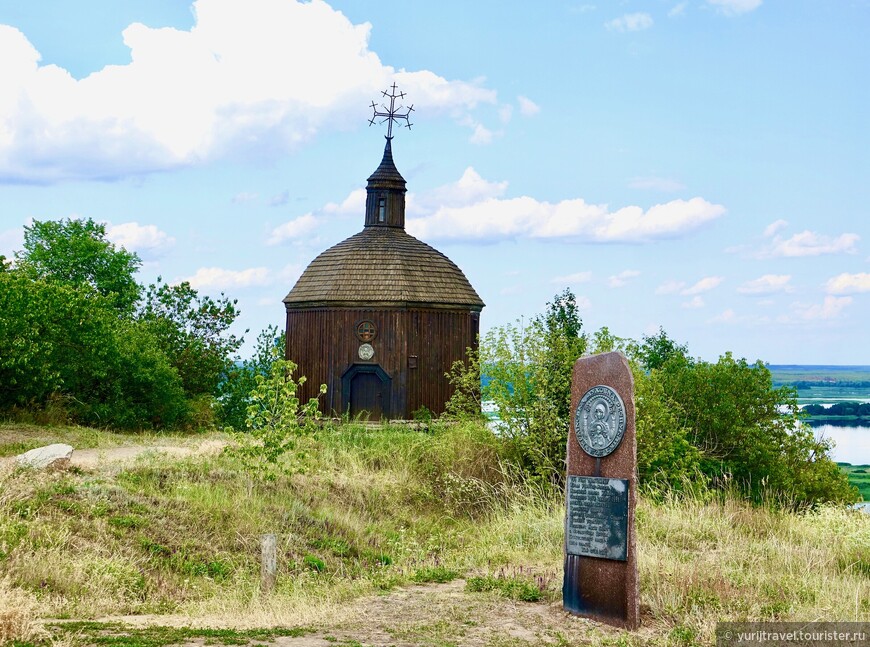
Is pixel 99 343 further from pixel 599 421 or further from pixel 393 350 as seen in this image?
pixel 599 421

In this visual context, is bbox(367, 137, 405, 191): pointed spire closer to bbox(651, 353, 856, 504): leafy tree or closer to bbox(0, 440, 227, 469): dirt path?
bbox(651, 353, 856, 504): leafy tree

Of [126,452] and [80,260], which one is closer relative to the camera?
[126,452]

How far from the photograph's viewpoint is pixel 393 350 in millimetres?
29016

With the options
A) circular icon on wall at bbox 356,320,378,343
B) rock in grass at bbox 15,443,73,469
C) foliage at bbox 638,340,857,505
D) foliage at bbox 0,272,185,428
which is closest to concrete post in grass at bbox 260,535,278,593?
rock in grass at bbox 15,443,73,469

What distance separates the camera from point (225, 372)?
126ft

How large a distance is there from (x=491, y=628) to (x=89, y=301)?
69.0ft

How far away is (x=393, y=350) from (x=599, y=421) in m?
18.5

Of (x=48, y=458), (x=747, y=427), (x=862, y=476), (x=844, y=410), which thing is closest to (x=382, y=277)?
(x=747, y=427)

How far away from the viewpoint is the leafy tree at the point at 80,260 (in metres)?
38.9

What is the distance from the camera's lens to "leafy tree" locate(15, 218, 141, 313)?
3888cm

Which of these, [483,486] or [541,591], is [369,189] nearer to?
[483,486]

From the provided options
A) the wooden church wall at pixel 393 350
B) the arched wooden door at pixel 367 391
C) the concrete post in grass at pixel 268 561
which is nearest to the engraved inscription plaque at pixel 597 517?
the concrete post in grass at pixel 268 561

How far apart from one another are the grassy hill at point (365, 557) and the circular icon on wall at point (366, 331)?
7192 mm

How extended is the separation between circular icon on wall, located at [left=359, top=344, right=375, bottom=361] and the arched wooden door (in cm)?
24
